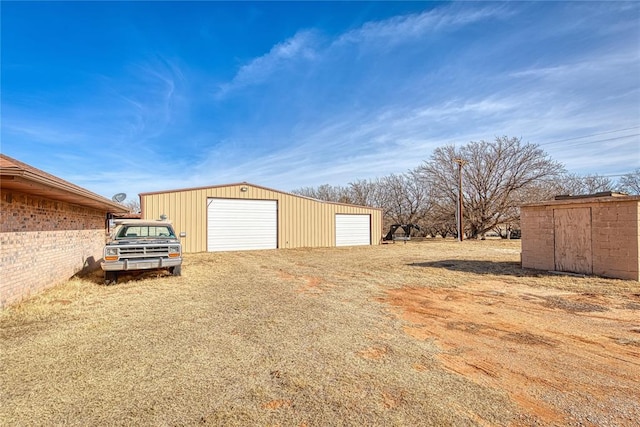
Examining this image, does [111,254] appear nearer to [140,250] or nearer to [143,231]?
[140,250]

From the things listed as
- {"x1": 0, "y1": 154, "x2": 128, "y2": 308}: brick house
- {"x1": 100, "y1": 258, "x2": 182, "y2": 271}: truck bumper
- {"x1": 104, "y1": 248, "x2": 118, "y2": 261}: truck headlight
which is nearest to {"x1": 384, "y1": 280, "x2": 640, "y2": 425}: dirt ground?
{"x1": 100, "y1": 258, "x2": 182, "y2": 271}: truck bumper

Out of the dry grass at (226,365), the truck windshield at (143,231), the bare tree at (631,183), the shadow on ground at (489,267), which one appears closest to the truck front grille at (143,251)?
the truck windshield at (143,231)

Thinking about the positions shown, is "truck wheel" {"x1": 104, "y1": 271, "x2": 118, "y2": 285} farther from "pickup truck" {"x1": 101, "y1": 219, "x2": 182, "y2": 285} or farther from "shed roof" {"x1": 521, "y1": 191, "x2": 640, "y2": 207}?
"shed roof" {"x1": 521, "y1": 191, "x2": 640, "y2": 207}

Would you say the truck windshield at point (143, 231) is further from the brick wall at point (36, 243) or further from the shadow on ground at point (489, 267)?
the shadow on ground at point (489, 267)

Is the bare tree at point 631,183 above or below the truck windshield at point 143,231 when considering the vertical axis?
above

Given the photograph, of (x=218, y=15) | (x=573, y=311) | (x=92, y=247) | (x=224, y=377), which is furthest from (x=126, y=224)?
(x=573, y=311)

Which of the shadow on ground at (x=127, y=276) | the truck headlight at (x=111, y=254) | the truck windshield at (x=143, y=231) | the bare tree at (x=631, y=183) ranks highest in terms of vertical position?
the bare tree at (x=631, y=183)

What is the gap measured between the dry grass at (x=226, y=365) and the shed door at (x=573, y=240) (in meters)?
6.69

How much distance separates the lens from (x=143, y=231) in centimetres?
900

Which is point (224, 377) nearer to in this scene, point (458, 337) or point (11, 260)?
point (458, 337)

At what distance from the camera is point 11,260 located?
5500mm

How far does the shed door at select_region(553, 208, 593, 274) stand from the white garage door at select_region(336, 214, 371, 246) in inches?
509

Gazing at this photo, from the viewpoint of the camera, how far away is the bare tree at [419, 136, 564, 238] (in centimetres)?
2656

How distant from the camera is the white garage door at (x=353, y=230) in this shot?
69.6 feet
